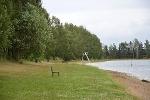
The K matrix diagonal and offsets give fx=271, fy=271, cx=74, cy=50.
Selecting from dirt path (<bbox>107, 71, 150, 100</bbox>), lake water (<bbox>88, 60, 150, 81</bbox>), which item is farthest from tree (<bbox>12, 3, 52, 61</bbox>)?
dirt path (<bbox>107, 71, 150, 100</bbox>)

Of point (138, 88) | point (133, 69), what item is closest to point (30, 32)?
point (138, 88)

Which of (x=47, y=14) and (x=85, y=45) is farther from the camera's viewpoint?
(x=85, y=45)

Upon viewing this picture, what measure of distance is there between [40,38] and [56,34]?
2131 inches

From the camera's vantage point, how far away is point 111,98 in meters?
21.7

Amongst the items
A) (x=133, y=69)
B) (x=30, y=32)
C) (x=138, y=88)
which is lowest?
(x=138, y=88)

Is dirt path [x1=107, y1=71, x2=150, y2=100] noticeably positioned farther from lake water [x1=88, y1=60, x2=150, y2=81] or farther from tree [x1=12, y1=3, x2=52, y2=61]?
tree [x1=12, y1=3, x2=52, y2=61]

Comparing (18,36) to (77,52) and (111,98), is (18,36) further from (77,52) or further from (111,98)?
(77,52)

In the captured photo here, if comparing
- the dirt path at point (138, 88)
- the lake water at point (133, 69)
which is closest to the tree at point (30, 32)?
the lake water at point (133, 69)

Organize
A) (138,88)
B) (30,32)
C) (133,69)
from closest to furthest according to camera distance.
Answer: (138,88)
(30,32)
(133,69)

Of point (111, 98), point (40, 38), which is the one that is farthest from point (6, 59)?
point (111, 98)

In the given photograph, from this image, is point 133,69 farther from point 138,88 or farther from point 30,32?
point 138,88

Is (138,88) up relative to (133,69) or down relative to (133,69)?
down

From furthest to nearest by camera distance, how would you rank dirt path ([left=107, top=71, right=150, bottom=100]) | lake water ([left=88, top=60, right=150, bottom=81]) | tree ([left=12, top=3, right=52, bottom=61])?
lake water ([left=88, top=60, right=150, bottom=81]) → tree ([left=12, top=3, right=52, bottom=61]) → dirt path ([left=107, top=71, right=150, bottom=100])

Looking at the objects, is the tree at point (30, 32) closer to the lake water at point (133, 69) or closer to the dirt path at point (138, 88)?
the lake water at point (133, 69)
